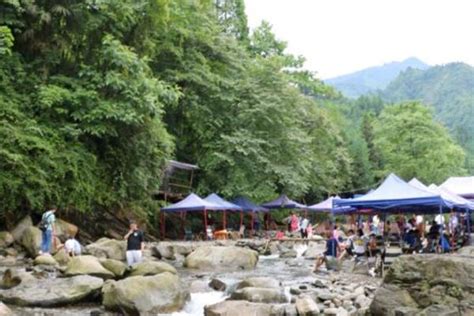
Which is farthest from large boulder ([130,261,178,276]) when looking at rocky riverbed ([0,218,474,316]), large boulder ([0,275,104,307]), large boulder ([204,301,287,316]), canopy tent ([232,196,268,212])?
canopy tent ([232,196,268,212])

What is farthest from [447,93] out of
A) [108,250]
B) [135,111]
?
[108,250]

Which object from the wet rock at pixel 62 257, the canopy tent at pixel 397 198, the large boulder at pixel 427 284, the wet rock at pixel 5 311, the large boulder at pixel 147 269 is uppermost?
the canopy tent at pixel 397 198

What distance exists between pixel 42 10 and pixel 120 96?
4.19m

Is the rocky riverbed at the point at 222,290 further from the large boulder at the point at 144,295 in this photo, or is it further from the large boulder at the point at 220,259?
the large boulder at the point at 220,259

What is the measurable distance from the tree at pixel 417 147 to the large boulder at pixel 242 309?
38.5m

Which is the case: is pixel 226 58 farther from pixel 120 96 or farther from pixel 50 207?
pixel 50 207

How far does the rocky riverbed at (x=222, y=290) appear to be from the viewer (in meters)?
7.16

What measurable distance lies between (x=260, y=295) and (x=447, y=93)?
4663 inches

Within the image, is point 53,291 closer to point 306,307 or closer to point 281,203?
point 306,307

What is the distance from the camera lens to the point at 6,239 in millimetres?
16656

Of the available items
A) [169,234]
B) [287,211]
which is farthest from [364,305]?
[287,211]

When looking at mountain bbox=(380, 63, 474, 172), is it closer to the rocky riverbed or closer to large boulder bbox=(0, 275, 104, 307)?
the rocky riverbed

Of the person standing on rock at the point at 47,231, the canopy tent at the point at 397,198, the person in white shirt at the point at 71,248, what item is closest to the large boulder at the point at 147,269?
the person in white shirt at the point at 71,248

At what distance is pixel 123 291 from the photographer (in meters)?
10.0
